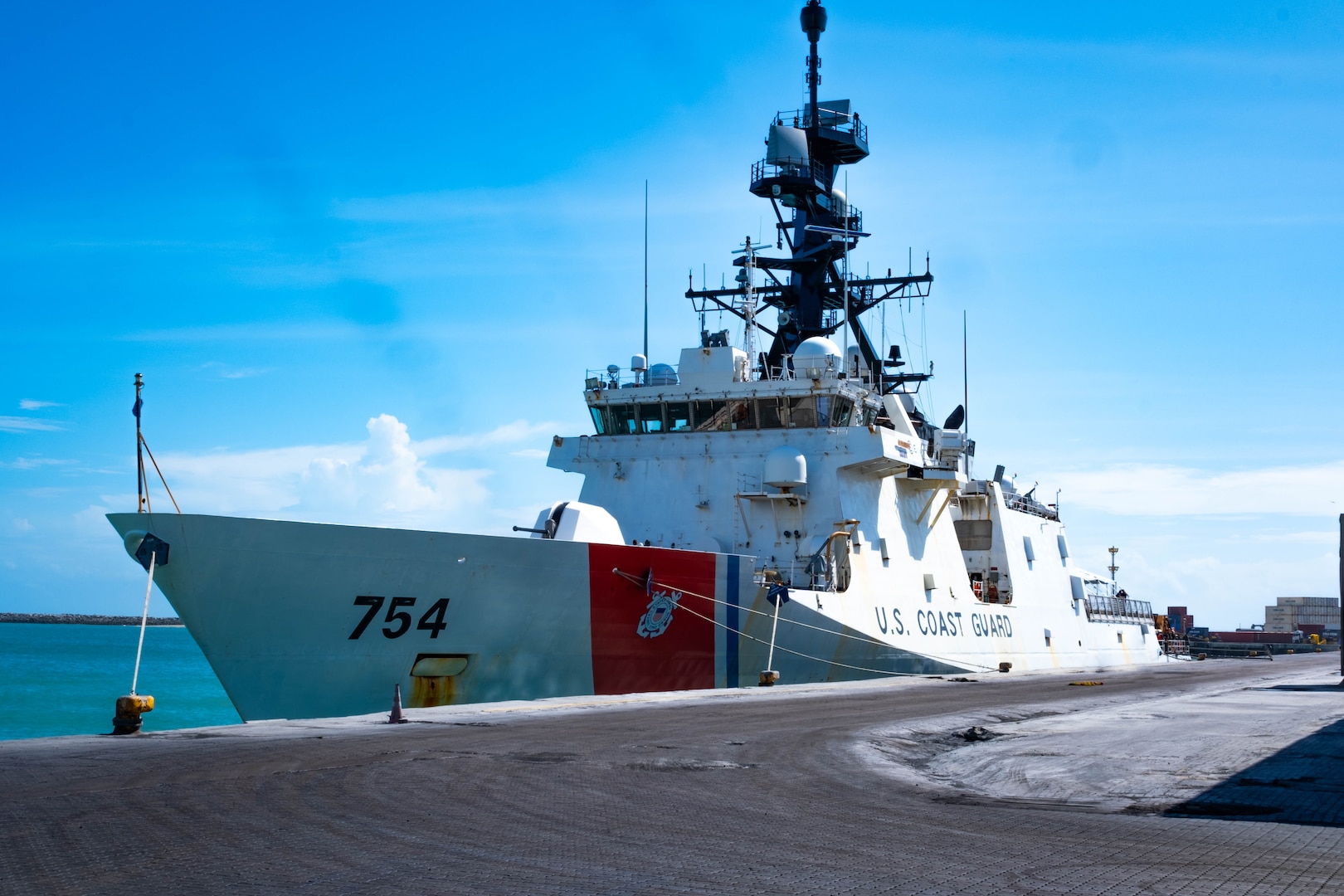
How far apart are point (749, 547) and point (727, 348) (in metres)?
3.86

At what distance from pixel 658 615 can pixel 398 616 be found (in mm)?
4059

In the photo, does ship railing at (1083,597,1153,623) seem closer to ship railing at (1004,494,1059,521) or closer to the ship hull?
ship railing at (1004,494,1059,521)

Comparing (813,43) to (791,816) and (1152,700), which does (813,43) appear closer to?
(1152,700)

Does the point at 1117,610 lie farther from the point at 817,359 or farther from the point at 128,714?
the point at 128,714

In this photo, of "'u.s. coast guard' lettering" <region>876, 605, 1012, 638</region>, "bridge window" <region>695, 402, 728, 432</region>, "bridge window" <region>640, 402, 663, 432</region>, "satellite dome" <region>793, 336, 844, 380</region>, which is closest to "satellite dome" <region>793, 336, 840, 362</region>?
"satellite dome" <region>793, 336, 844, 380</region>

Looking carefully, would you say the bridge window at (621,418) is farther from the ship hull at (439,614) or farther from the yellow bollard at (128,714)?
the yellow bollard at (128,714)

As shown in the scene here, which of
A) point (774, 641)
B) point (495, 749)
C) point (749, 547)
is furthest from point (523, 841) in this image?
point (749, 547)

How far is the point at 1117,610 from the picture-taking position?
38094mm

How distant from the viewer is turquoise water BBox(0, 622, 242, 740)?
35.1 meters

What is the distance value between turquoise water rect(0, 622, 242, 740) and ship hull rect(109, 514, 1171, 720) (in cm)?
776

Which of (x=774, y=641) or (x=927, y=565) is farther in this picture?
(x=927, y=565)

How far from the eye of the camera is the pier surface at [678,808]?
4832mm

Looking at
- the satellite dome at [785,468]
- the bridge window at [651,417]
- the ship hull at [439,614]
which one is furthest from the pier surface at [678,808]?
the bridge window at [651,417]

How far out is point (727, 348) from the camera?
851 inches
